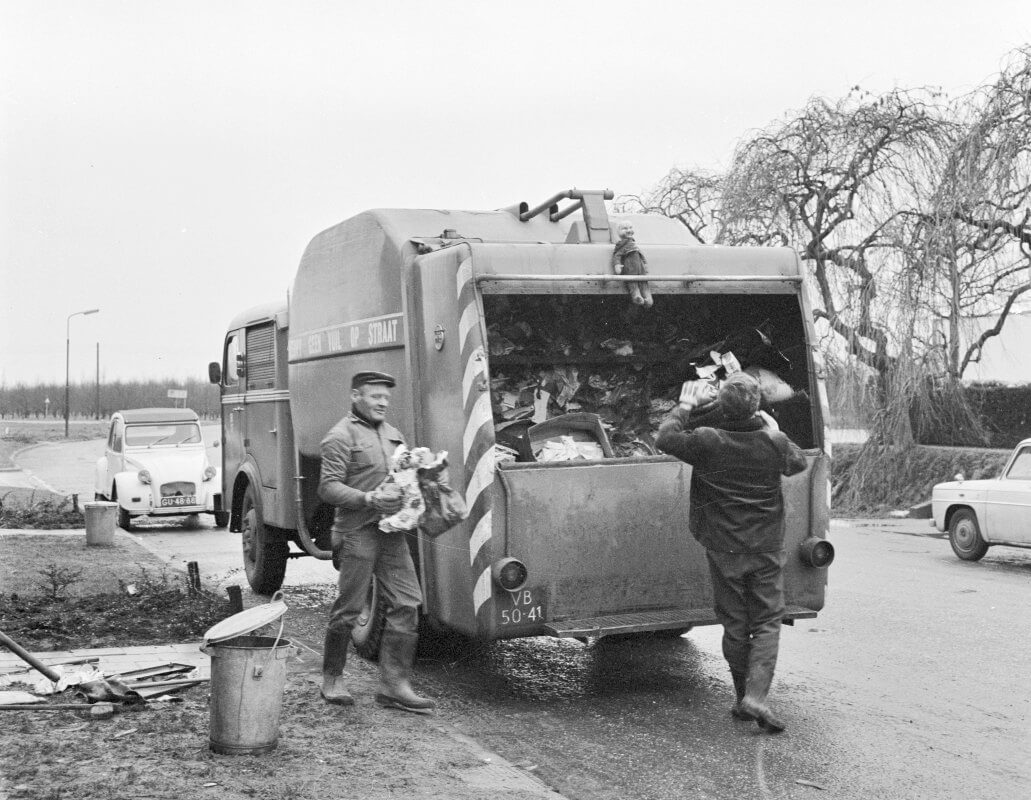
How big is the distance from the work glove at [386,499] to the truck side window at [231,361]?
570 cm

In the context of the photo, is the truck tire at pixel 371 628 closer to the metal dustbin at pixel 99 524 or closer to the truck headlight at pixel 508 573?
the truck headlight at pixel 508 573

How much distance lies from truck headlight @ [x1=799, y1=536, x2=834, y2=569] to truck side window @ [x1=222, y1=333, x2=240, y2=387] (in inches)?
251

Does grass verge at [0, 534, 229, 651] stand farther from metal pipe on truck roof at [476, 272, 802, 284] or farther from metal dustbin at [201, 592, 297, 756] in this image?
metal pipe on truck roof at [476, 272, 802, 284]

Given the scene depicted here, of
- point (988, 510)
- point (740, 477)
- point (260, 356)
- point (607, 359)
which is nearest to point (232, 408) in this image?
point (260, 356)

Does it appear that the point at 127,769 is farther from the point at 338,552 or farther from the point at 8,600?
the point at 8,600

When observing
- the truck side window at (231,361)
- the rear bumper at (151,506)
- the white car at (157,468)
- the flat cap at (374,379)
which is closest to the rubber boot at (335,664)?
the flat cap at (374,379)

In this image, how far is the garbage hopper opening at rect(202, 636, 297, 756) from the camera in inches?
207

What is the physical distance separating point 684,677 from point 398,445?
7.95ft

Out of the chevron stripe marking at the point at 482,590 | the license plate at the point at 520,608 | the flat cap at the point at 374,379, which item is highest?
the flat cap at the point at 374,379

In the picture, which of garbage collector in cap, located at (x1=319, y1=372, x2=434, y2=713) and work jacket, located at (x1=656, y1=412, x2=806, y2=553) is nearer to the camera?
work jacket, located at (x1=656, y1=412, x2=806, y2=553)

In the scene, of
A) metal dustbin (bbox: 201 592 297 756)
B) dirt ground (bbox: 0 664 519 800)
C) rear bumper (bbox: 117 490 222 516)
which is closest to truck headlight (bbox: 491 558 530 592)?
dirt ground (bbox: 0 664 519 800)

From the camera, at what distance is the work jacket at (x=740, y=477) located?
20.5 ft

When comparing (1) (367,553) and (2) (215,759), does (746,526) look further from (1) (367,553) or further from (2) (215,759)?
(2) (215,759)

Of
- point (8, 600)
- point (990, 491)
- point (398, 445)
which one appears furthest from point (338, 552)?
point (990, 491)
